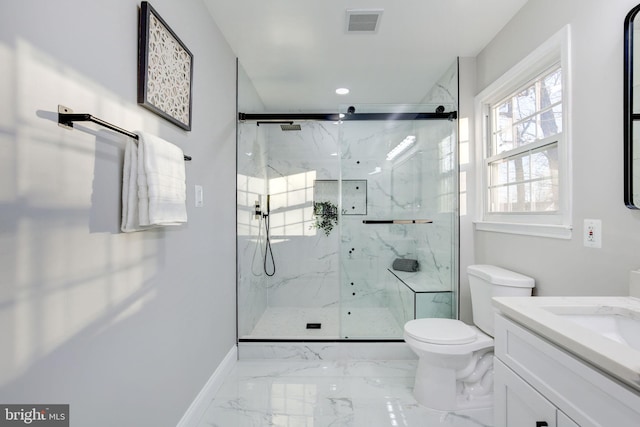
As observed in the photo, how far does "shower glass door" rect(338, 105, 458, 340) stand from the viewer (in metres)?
2.73

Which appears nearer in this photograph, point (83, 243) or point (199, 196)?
point (83, 243)

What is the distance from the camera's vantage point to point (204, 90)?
195 centimetres

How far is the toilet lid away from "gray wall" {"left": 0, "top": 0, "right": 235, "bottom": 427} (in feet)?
4.44

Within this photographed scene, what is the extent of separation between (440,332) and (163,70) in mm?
2081

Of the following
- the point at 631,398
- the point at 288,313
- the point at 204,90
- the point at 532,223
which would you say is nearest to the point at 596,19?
the point at 532,223

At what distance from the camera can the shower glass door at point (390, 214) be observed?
2732 mm

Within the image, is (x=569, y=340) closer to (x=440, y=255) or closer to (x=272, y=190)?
(x=440, y=255)

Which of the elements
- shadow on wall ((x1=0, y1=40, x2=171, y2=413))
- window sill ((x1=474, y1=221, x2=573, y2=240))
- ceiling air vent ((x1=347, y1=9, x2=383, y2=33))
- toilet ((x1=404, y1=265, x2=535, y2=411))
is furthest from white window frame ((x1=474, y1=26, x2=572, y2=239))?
shadow on wall ((x1=0, y1=40, x2=171, y2=413))

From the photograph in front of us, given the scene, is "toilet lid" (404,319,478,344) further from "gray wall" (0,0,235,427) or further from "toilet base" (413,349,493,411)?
"gray wall" (0,0,235,427)

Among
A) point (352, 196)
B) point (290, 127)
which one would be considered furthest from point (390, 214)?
point (290, 127)

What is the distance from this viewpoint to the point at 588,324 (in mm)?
1101

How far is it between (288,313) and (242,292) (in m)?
1.06

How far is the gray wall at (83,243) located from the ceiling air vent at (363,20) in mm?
981

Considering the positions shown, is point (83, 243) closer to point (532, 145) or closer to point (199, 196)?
point (199, 196)
